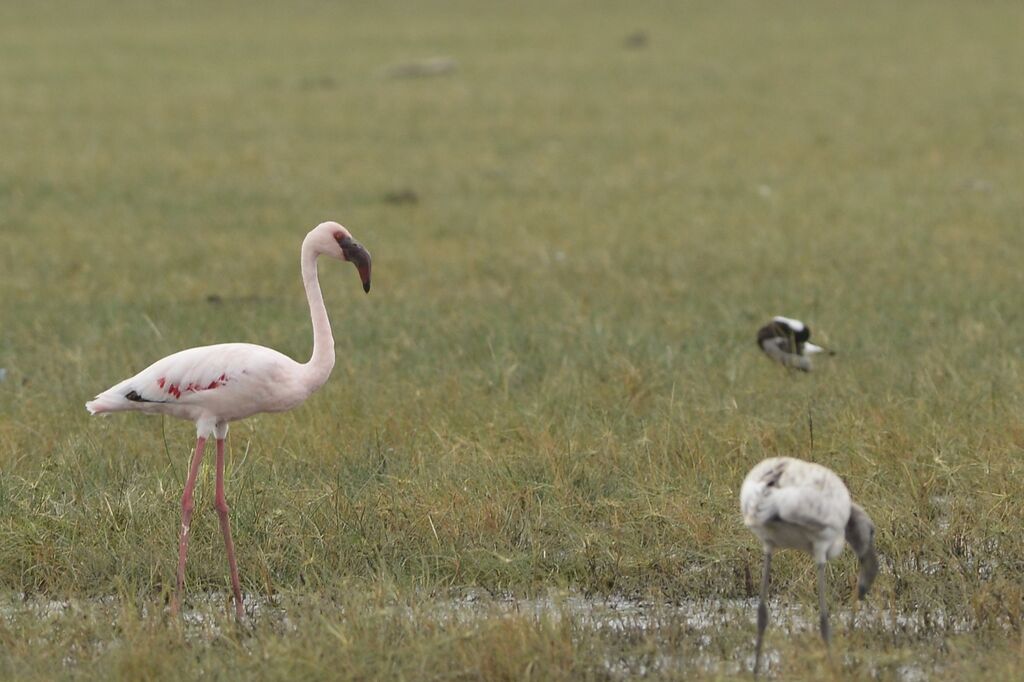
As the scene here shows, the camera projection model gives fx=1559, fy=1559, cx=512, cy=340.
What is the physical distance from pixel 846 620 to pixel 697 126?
53.2ft

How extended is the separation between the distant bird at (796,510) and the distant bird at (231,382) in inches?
65.1

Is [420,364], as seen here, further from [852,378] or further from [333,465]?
[852,378]

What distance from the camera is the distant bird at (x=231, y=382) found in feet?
18.7

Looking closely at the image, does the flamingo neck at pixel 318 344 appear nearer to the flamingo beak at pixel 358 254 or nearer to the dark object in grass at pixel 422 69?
the flamingo beak at pixel 358 254

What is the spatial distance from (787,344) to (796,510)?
13.3ft

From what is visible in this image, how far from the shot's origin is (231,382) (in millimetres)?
5699

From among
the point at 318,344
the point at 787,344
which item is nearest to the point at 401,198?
the point at 787,344

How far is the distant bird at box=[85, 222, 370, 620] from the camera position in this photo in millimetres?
5707

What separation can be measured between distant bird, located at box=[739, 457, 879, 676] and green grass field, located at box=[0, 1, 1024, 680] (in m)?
0.28

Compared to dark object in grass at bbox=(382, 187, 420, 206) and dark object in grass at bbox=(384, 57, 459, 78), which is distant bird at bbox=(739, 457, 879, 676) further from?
dark object in grass at bbox=(384, 57, 459, 78)

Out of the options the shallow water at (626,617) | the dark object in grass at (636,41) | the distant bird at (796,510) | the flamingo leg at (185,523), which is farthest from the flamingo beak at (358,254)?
the dark object in grass at (636,41)

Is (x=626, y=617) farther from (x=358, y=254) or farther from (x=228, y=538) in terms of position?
(x=358, y=254)

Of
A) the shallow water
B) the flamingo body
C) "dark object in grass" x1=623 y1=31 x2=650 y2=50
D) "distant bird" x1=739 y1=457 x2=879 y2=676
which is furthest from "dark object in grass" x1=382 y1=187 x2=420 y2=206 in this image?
"dark object in grass" x1=623 y1=31 x2=650 y2=50

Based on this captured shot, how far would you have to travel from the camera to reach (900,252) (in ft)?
41.4
